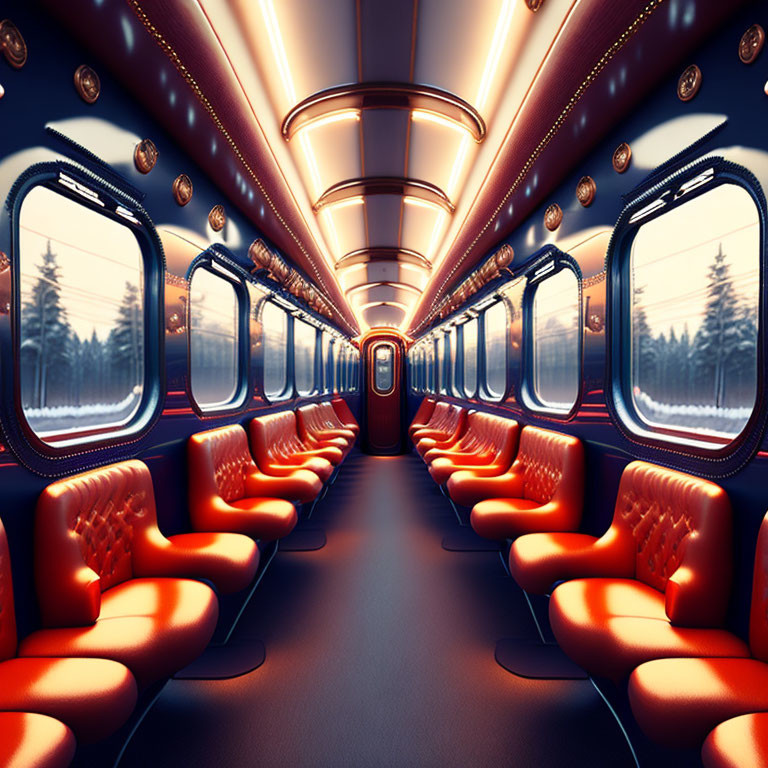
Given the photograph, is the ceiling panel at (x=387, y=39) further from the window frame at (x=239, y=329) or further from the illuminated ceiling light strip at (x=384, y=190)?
the window frame at (x=239, y=329)

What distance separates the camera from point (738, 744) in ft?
3.88

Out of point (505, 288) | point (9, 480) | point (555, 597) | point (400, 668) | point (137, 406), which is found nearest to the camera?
point (9, 480)

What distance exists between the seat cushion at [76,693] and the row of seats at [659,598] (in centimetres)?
162

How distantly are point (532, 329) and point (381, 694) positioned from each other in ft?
11.1

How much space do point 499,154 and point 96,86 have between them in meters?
2.33

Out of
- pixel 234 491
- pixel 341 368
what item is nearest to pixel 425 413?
pixel 341 368

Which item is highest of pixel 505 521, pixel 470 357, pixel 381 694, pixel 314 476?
pixel 470 357

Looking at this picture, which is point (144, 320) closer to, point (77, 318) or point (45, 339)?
point (77, 318)

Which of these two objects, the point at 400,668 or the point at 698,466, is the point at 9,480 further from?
the point at 698,466

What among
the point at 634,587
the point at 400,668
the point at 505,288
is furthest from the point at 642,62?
the point at 400,668

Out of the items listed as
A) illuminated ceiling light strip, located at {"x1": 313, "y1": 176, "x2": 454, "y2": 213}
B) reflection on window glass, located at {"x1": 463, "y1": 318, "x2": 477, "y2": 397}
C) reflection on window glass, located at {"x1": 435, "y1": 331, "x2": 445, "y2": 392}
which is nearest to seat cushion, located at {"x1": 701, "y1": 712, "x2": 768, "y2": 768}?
illuminated ceiling light strip, located at {"x1": 313, "y1": 176, "x2": 454, "y2": 213}

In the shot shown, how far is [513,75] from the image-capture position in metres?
2.79

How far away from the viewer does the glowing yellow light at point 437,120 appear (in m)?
3.15

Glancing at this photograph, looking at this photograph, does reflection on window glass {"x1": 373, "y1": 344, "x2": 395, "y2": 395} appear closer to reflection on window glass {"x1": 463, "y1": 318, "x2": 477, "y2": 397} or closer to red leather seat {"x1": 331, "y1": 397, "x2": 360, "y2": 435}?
red leather seat {"x1": 331, "y1": 397, "x2": 360, "y2": 435}
